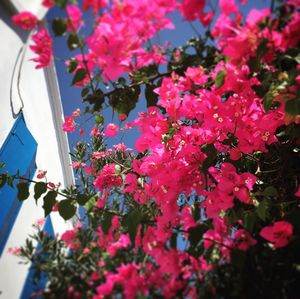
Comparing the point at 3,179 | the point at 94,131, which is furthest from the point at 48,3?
the point at 94,131

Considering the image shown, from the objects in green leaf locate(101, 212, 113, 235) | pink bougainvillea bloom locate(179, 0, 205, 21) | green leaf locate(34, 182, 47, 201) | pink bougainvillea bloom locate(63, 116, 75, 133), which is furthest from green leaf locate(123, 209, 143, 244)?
pink bougainvillea bloom locate(63, 116, 75, 133)

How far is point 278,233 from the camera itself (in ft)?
4.32

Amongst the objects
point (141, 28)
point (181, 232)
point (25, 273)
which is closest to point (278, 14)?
point (141, 28)

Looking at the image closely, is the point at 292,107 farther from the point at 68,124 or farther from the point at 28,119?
the point at 28,119

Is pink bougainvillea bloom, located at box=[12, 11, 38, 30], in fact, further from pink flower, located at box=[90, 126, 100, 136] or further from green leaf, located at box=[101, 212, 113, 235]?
pink flower, located at box=[90, 126, 100, 136]

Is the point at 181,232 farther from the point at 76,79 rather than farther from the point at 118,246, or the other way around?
the point at 76,79

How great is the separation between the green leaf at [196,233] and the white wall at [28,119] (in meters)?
0.68

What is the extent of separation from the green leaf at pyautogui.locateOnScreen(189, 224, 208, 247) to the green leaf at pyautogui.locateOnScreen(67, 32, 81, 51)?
897mm

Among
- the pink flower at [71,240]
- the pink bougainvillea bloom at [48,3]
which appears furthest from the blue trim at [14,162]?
the pink bougainvillea bloom at [48,3]

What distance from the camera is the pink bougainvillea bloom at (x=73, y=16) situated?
1204 mm

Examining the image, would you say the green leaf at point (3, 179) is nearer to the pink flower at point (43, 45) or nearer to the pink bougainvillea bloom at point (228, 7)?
the pink flower at point (43, 45)

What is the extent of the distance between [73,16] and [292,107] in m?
0.94

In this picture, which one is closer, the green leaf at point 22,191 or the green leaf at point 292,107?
the green leaf at point 292,107

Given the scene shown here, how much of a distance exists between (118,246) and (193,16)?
954 mm
